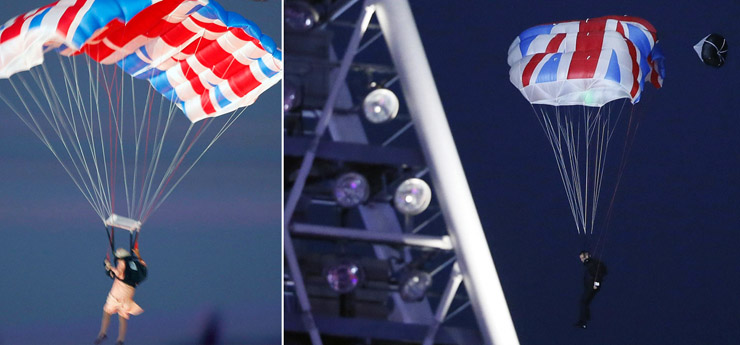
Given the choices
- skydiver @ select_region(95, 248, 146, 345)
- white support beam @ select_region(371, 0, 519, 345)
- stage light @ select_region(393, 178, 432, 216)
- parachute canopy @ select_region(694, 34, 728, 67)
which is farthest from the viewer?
white support beam @ select_region(371, 0, 519, 345)

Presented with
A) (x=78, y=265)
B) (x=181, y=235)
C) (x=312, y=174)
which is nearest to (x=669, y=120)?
(x=312, y=174)

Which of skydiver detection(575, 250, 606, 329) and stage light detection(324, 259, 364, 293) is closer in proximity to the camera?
skydiver detection(575, 250, 606, 329)

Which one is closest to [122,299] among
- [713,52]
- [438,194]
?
[438,194]

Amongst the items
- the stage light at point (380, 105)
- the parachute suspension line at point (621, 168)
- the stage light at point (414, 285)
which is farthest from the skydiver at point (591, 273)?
the parachute suspension line at point (621, 168)

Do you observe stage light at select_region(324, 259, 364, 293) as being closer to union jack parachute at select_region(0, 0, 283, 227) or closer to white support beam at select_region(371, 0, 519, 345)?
white support beam at select_region(371, 0, 519, 345)

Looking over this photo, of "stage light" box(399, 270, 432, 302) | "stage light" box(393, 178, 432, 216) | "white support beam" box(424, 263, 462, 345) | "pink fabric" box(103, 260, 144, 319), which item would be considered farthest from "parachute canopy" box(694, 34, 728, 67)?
"pink fabric" box(103, 260, 144, 319)

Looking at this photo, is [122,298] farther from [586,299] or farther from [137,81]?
[586,299]

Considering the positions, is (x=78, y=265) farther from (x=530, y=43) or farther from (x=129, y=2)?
(x=530, y=43)

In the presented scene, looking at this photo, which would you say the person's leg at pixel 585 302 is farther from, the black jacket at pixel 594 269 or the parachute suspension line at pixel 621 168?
the parachute suspension line at pixel 621 168
